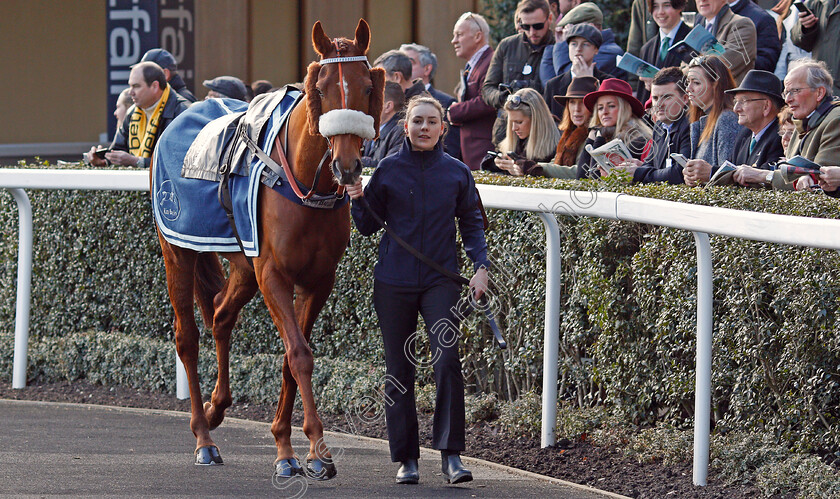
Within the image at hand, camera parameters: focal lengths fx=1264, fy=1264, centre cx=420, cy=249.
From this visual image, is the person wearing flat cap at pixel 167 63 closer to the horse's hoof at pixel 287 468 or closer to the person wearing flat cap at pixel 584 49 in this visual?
the person wearing flat cap at pixel 584 49

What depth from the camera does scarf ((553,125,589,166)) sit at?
24.6 ft

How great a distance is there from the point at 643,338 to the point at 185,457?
7.15 ft

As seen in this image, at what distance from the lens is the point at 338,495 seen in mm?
5090

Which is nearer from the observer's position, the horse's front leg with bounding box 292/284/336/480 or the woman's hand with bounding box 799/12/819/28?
the horse's front leg with bounding box 292/284/336/480

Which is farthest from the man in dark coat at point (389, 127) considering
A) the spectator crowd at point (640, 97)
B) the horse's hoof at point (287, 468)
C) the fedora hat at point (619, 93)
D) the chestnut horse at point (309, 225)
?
the horse's hoof at point (287, 468)

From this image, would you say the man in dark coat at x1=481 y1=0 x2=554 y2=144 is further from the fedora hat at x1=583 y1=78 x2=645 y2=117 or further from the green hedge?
the green hedge

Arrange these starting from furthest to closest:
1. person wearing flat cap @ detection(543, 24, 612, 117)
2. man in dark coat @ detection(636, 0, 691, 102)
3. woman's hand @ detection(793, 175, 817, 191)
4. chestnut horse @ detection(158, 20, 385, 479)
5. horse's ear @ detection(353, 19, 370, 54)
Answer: person wearing flat cap @ detection(543, 24, 612, 117) < man in dark coat @ detection(636, 0, 691, 102) < woman's hand @ detection(793, 175, 817, 191) < horse's ear @ detection(353, 19, 370, 54) < chestnut horse @ detection(158, 20, 385, 479)

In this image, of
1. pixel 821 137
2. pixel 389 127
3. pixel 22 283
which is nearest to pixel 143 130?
pixel 22 283

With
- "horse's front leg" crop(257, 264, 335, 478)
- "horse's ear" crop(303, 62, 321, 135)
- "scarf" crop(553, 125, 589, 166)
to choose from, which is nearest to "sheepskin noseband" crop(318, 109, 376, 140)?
"horse's ear" crop(303, 62, 321, 135)

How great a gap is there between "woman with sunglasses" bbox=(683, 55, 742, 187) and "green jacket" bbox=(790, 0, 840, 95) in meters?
0.96

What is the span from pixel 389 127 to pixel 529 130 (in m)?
0.93

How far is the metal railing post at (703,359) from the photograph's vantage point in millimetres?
4836

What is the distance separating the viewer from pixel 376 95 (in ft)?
16.8

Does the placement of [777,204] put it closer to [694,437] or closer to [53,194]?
[694,437]
